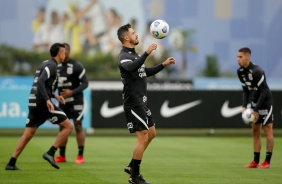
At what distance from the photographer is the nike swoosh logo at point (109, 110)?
25219 mm

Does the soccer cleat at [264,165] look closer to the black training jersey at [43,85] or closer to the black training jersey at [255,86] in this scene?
the black training jersey at [255,86]

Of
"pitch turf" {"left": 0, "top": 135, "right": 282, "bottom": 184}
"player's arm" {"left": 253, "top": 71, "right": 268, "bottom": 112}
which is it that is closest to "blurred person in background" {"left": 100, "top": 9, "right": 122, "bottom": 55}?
"pitch turf" {"left": 0, "top": 135, "right": 282, "bottom": 184}

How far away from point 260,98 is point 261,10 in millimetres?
52307

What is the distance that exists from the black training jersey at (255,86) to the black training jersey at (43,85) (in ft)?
12.9

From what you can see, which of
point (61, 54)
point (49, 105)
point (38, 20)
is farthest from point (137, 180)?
point (38, 20)

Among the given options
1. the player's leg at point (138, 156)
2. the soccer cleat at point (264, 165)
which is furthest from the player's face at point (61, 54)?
the soccer cleat at point (264, 165)

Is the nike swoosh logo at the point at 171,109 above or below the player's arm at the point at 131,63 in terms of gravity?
below

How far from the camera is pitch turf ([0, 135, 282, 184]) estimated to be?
13008 mm

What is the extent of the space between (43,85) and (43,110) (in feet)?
1.97

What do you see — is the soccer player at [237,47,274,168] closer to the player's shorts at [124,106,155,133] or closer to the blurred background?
the player's shorts at [124,106,155,133]

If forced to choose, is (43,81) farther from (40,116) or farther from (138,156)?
(138,156)

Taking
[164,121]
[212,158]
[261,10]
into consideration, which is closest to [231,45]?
[261,10]

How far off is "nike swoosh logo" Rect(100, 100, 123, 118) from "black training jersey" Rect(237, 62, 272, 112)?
10.0 metres

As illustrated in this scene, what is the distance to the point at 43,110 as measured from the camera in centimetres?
1447
